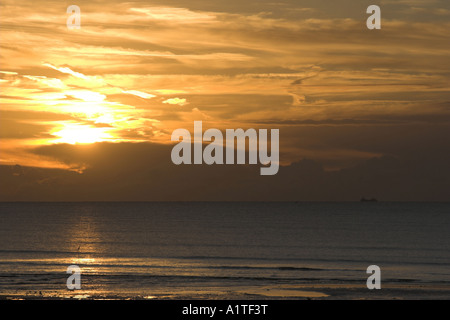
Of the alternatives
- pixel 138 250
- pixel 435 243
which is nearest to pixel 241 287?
pixel 138 250

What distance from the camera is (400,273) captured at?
68.0 m

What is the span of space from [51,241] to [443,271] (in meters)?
79.0

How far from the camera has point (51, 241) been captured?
124625 millimetres

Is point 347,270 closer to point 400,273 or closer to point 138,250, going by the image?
point 400,273

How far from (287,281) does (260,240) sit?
226 ft

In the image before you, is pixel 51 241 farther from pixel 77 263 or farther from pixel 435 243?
pixel 435 243
